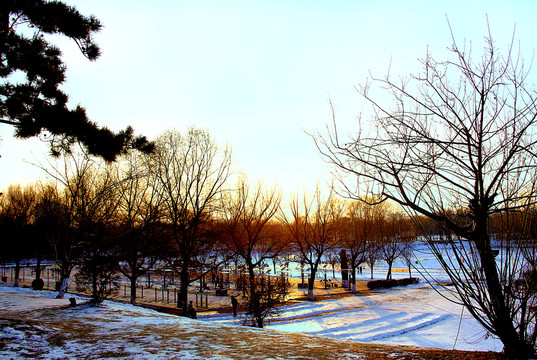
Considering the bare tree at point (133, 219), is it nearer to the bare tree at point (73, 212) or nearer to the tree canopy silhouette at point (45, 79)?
the bare tree at point (73, 212)

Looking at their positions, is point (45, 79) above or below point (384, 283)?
above

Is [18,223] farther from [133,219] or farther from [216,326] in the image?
[216,326]

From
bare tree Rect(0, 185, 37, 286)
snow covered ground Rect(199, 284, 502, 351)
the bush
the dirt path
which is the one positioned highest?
bare tree Rect(0, 185, 37, 286)

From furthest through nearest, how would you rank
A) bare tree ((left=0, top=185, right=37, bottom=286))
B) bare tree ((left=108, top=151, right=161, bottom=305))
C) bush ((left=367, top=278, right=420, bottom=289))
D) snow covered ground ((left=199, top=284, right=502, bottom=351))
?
bare tree ((left=0, top=185, right=37, bottom=286)), bush ((left=367, top=278, right=420, bottom=289)), bare tree ((left=108, top=151, right=161, bottom=305)), snow covered ground ((left=199, top=284, right=502, bottom=351))

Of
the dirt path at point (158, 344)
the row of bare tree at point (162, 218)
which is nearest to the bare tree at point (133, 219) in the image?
the row of bare tree at point (162, 218)

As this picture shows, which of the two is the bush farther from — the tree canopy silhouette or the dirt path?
the tree canopy silhouette

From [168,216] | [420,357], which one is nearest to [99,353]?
[420,357]

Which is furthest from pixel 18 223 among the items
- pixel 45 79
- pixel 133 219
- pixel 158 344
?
pixel 158 344

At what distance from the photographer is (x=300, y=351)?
5207 millimetres

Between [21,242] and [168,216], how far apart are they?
2450 centimetres

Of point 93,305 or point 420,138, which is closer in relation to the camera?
point 420,138

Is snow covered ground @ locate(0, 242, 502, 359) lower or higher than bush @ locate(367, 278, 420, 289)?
higher

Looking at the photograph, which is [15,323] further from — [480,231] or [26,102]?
[480,231]

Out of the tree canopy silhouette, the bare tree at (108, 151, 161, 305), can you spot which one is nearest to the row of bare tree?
the bare tree at (108, 151, 161, 305)
